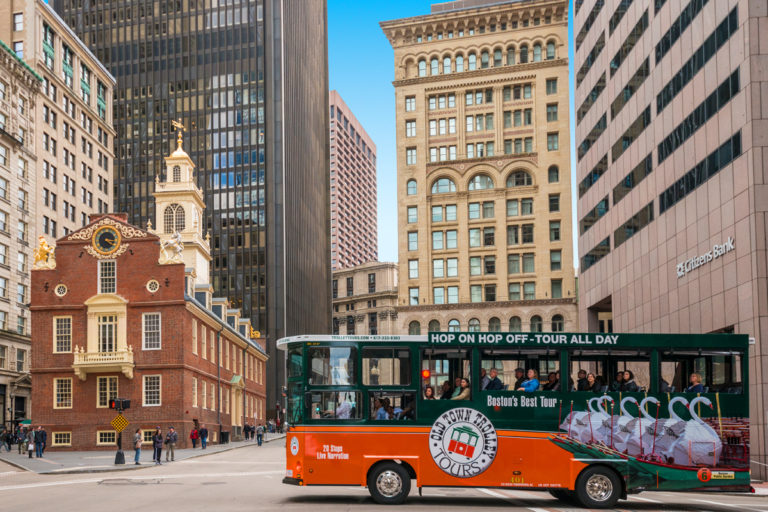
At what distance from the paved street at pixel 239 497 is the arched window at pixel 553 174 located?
2854 inches

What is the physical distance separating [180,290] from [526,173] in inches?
2122

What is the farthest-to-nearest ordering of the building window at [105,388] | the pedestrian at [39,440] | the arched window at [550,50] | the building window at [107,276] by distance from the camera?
1. the arched window at [550,50]
2. the building window at [107,276]
3. the building window at [105,388]
4. the pedestrian at [39,440]

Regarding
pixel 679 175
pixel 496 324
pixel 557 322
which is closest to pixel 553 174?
pixel 557 322

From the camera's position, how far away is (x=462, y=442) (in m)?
20.0

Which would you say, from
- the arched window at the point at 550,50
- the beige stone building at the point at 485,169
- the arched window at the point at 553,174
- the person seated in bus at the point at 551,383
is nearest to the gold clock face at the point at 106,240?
the person seated in bus at the point at 551,383

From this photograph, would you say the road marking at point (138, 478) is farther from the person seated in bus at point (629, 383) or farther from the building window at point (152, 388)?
the building window at point (152, 388)

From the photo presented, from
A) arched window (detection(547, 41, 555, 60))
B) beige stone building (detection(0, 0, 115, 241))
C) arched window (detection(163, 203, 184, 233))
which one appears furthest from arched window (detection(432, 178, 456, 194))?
beige stone building (detection(0, 0, 115, 241))

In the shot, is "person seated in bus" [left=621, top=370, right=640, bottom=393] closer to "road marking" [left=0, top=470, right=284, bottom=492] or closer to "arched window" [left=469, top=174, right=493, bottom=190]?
"road marking" [left=0, top=470, right=284, bottom=492]

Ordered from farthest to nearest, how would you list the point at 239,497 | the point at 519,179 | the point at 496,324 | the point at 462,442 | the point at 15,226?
the point at 519,179 < the point at 496,324 < the point at 15,226 < the point at 239,497 < the point at 462,442

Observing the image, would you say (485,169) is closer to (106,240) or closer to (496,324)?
(496,324)

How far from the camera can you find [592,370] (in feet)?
66.4

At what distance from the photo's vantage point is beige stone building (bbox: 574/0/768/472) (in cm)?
3284

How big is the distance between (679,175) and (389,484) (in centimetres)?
2754

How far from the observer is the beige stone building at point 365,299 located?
5950 inches
